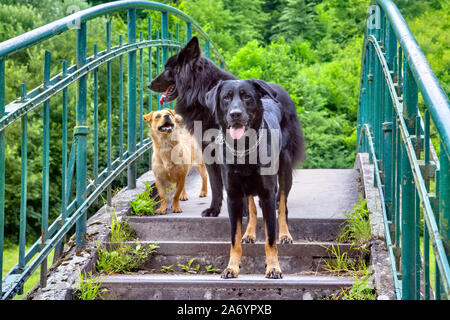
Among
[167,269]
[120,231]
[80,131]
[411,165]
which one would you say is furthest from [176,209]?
[411,165]

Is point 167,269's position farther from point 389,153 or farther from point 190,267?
point 389,153

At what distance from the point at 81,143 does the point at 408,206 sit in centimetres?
241

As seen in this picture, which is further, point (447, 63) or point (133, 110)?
point (447, 63)

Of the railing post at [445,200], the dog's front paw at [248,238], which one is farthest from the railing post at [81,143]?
the railing post at [445,200]

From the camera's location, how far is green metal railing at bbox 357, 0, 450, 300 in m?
2.03

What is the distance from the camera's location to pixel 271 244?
12.9 feet

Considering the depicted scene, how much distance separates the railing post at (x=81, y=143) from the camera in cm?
415

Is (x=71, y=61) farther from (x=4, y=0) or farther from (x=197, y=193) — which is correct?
(x=197, y=193)
